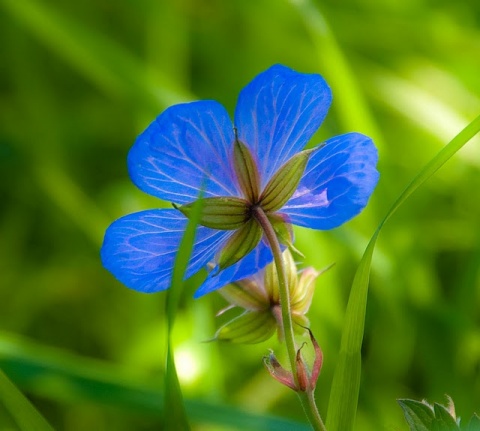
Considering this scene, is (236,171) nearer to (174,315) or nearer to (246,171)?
(246,171)

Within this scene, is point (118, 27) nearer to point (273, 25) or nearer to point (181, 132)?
point (273, 25)

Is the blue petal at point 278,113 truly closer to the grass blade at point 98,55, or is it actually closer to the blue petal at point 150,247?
the blue petal at point 150,247

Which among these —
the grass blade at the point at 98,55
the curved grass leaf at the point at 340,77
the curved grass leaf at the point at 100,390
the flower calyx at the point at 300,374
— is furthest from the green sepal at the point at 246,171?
the grass blade at the point at 98,55

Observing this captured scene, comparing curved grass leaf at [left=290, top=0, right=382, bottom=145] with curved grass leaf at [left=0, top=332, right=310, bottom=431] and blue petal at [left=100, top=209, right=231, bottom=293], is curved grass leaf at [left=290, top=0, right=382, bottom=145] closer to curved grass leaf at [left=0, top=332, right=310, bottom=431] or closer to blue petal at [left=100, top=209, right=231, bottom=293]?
curved grass leaf at [left=0, top=332, right=310, bottom=431]

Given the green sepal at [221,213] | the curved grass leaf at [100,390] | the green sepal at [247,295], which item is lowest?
the curved grass leaf at [100,390]

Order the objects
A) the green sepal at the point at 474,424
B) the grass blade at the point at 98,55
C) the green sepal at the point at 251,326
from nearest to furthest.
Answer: the green sepal at the point at 474,424 < the green sepal at the point at 251,326 < the grass blade at the point at 98,55

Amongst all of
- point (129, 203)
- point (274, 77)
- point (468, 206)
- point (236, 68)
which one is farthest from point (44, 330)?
point (274, 77)

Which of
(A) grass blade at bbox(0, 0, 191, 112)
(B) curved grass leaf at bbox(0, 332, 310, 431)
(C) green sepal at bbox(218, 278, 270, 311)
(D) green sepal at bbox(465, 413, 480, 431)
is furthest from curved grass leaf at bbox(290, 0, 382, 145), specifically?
(D) green sepal at bbox(465, 413, 480, 431)
